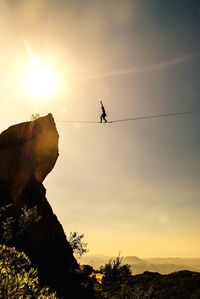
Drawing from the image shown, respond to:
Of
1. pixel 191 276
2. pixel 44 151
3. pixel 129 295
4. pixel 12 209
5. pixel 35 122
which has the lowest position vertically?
pixel 129 295

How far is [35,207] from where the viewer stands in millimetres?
39000

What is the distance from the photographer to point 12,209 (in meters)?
39.3

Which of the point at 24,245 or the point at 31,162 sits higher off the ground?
the point at 31,162

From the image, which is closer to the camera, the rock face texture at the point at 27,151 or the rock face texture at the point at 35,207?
the rock face texture at the point at 35,207

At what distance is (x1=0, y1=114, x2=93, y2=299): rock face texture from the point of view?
121 ft

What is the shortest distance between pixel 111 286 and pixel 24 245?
19087mm

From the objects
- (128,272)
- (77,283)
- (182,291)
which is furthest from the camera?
(128,272)

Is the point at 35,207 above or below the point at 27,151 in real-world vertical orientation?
below

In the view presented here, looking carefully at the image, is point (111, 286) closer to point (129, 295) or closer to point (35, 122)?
point (129, 295)

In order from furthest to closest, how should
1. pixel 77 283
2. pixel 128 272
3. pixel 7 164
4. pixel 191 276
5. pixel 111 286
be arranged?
pixel 128 272
pixel 191 276
pixel 111 286
pixel 7 164
pixel 77 283

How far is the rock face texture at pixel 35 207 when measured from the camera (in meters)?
36.9

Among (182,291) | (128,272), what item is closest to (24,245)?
(182,291)

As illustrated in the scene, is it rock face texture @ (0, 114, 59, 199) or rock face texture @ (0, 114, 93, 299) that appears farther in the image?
rock face texture @ (0, 114, 59, 199)

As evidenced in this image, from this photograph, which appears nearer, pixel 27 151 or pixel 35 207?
pixel 35 207
